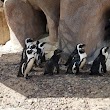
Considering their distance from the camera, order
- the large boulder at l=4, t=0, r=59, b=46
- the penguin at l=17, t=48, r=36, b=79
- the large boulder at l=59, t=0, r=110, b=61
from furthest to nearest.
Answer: the large boulder at l=4, t=0, r=59, b=46 → the large boulder at l=59, t=0, r=110, b=61 → the penguin at l=17, t=48, r=36, b=79

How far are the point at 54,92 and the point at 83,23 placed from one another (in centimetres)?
238

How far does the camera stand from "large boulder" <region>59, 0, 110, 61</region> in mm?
6820

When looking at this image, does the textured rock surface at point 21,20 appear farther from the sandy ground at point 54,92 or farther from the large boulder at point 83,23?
the sandy ground at point 54,92

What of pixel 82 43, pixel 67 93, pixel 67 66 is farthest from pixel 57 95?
pixel 82 43

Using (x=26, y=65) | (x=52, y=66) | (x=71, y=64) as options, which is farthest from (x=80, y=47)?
(x=26, y=65)

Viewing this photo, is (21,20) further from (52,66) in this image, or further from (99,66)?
(99,66)

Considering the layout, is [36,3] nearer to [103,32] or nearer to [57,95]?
[103,32]

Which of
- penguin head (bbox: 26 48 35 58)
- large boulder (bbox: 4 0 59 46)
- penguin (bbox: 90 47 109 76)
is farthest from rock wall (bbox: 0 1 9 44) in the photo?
penguin (bbox: 90 47 109 76)

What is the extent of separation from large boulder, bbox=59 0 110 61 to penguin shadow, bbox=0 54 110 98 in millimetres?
1001

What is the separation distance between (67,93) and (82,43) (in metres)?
2.30

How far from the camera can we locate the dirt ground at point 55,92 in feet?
14.9

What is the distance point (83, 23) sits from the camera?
273 inches

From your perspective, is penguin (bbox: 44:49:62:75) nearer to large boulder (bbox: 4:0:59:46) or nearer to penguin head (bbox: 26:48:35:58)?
penguin head (bbox: 26:48:35:58)

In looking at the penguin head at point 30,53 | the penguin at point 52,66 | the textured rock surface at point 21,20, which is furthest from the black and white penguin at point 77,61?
the textured rock surface at point 21,20
